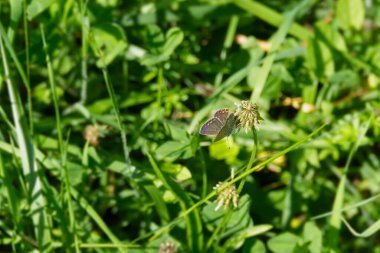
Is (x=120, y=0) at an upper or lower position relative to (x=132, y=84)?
upper

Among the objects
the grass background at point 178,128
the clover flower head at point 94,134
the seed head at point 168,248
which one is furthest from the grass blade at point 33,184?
the seed head at point 168,248

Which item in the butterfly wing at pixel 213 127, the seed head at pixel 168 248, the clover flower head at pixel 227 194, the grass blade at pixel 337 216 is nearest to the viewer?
the butterfly wing at pixel 213 127

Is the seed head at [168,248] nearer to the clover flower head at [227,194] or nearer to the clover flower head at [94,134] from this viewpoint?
the clover flower head at [227,194]

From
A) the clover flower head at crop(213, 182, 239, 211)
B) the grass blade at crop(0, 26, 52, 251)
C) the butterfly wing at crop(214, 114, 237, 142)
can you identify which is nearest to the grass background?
the grass blade at crop(0, 26, 52, 251)

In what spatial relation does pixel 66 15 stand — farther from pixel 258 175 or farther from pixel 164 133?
pixel 258 175

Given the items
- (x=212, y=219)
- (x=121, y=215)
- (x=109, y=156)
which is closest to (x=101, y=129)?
(x=109, y=156)

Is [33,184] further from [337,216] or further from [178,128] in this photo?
[337,216]

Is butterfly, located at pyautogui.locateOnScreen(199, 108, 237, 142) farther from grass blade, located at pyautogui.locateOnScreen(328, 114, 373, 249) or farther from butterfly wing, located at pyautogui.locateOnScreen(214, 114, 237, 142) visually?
grass blade, located at pyautogui.locateOnScreen(328, 114, 373, 249)
